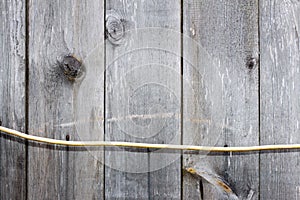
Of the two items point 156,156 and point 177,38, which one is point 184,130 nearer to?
point 156,156

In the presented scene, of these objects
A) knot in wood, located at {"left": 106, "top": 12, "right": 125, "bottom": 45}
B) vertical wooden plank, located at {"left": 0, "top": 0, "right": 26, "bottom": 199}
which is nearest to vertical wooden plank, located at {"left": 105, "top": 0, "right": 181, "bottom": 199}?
knot in wood, located at {"left": 106, "top": 12, "right": 125, "bottom": 45}

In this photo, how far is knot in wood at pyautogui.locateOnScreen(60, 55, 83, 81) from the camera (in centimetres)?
100

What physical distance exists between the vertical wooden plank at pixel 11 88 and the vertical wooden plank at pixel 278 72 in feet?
1.94

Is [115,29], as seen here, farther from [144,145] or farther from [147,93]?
[144,145]

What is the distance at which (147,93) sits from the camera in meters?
1.00

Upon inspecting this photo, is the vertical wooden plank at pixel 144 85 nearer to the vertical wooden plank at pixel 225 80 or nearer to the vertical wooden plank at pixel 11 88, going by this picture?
the vertical wooden plank at pixel 225 80

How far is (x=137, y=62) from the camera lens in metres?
1.00

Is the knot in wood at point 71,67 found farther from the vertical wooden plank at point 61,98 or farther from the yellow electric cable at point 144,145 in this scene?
the yellow electric cable at point 144,145

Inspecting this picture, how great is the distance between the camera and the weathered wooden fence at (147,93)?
1000 mm

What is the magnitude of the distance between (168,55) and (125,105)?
6.3 inches

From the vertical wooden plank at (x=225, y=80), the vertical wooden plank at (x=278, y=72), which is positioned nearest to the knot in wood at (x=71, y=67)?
the vertical wooden plank at (x=225, y=80)

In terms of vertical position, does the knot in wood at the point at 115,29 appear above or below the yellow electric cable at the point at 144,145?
above

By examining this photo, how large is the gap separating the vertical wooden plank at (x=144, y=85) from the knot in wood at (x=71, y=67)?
0.07 m

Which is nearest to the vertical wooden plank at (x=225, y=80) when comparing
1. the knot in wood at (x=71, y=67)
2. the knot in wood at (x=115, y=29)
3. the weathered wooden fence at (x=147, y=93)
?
the weathered wooden fence at (x=147, y=93)
